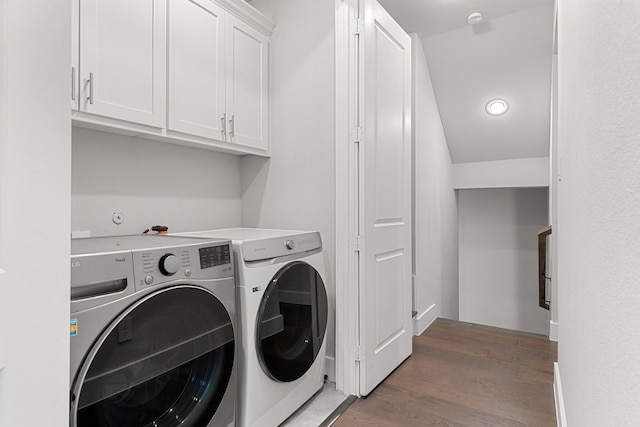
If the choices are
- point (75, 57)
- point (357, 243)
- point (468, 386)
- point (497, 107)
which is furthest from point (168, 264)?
point (497, 107)

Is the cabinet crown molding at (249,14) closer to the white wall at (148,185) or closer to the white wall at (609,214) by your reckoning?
the white wall at (148,185)

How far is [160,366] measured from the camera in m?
1.21

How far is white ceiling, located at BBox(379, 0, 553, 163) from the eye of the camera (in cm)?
270

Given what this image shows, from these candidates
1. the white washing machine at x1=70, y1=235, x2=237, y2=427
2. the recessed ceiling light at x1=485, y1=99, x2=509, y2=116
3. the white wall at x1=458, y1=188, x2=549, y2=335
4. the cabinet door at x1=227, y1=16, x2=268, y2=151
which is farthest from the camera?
the white wall at x1=458, y1=188, x2=549, y2=335

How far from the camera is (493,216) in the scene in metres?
4.46

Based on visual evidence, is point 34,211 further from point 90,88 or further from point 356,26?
point 356,26

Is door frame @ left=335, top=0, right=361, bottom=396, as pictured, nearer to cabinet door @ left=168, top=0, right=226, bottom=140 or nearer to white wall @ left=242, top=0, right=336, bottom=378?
white wall @ left=242, top=0, right=336, bottom=378

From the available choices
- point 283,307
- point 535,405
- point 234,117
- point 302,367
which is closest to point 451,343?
point 535,405

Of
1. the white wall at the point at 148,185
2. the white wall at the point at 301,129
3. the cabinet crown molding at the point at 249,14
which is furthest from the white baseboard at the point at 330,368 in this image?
the cabinet crown molding at the point at 249,14

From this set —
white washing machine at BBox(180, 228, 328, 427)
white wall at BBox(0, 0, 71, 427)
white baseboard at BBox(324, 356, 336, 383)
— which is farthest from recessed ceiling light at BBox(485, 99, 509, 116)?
white wall at BBox(0, 0, 71, 427)

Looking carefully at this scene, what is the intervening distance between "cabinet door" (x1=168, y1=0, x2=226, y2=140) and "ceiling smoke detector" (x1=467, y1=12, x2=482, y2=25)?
73.4 inches

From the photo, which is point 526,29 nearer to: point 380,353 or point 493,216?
point 493,216

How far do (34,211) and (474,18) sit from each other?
3047mm

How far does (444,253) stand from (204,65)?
2892 millimetres
